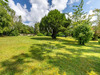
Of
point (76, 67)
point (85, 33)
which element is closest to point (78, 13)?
point (85, 33)

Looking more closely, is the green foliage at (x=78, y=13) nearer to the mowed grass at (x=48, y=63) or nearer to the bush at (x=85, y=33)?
the bush at (x=85, y=33)

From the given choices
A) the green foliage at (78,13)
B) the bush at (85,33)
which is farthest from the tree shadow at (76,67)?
the green foliage at (78,13)

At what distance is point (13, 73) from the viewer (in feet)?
6.58

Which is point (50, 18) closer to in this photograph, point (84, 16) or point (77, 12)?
point (77, 12)

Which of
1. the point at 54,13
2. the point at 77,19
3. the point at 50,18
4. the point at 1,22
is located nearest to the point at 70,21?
the point at 77,19

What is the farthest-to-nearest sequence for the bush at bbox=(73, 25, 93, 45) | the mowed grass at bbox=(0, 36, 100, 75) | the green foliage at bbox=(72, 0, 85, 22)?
the green foliage at bbox=(72, 0, 85, 22) → the bush at bbox=(73, 25, 93, 45) → the mowed grass at bbox=(0, 36, 100, 75)

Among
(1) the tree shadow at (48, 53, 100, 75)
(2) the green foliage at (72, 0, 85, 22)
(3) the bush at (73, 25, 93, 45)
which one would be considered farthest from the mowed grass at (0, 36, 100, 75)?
(2) the green foliage at (72, 0, 85, 22)

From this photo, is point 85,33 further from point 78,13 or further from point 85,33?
point 78,13

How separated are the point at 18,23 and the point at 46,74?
34.0 metres

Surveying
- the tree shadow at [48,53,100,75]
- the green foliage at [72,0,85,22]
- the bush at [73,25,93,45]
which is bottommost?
the tree shadow at [48,53,100,75]

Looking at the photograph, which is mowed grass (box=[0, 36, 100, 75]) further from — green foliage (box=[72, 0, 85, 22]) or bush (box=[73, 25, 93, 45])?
green foliage (box=[72, 0, 85, 22])

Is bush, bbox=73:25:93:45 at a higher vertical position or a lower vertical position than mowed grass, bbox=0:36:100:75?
higher

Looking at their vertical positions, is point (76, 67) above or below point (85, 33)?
below

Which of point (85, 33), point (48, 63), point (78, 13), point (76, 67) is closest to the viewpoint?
point (76, 67)
